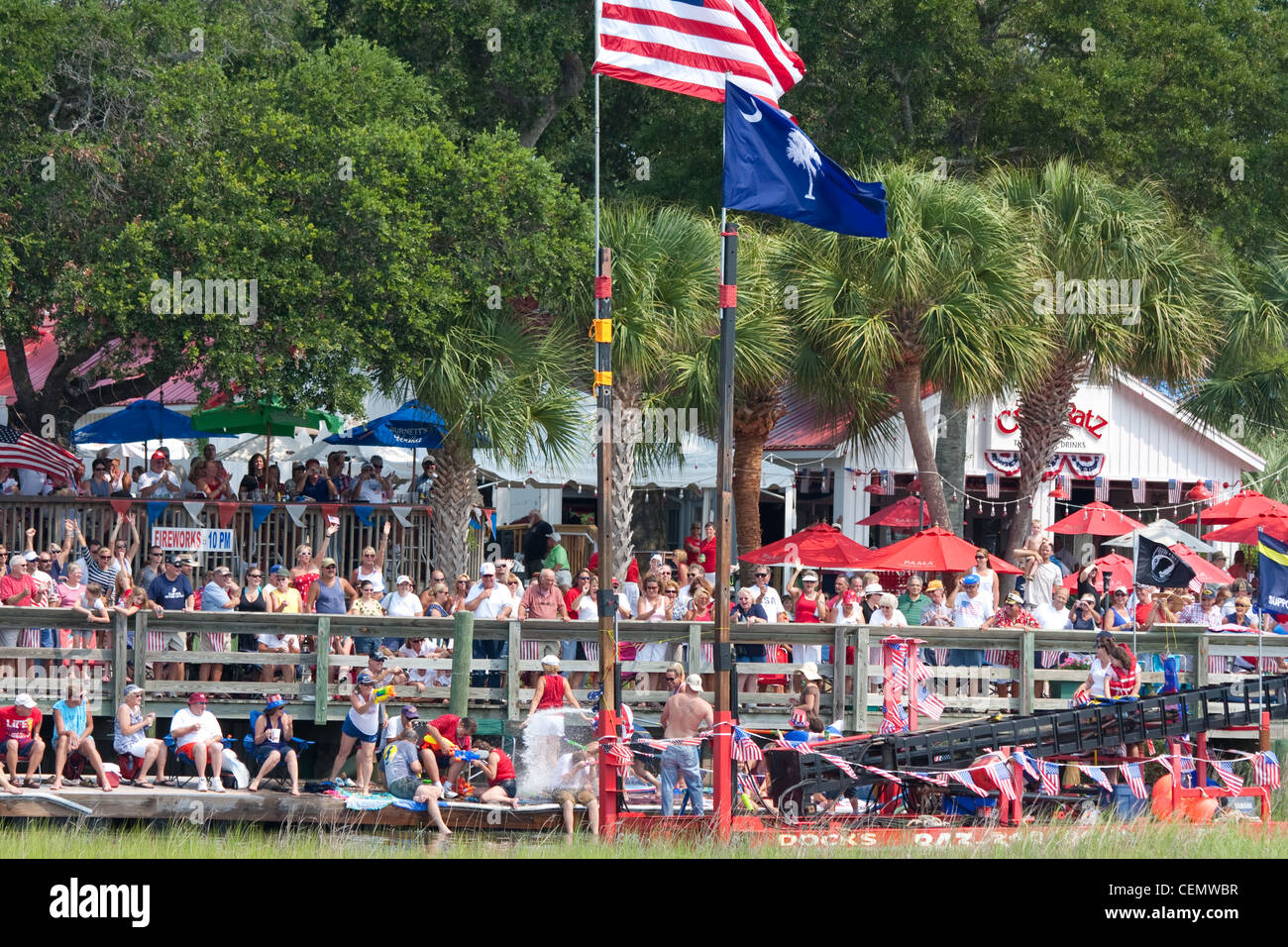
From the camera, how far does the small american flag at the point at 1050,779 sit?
625 inches

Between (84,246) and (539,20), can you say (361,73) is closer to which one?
(84,246)

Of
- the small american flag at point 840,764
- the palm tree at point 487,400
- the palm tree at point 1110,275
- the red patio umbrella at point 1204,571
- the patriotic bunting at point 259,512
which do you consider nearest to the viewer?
the small american flag at point 840,764

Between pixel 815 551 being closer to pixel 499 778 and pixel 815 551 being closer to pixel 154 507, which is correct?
pixel 499 778

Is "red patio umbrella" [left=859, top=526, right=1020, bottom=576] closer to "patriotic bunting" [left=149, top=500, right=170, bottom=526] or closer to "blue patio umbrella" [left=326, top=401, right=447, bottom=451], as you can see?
"blue patio umbrella" [left=326, top=401, right=447, bottom=451]

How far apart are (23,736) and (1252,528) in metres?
17.1

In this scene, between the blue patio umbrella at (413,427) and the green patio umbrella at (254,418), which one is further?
the green patio umbrella at (254,418)

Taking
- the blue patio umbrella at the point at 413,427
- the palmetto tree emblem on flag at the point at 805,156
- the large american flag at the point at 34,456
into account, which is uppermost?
the palmetto tree emblem on flag at the point at 805,156

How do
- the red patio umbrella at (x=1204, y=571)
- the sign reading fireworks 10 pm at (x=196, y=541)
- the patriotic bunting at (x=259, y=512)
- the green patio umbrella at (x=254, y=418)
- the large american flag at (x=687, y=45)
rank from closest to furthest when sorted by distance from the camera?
the large american flag at (x=687, y=45)
the sign reading fireworks 10 pm at (x=196, y=541)
the patriotic bunting at (x=259, y=512)
the red patio umbrella at (x=1204, y=571)
the green patio umbrella at (x=254, y=418)

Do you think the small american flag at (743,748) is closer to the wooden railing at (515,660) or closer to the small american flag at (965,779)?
the small american flag at (965,779)

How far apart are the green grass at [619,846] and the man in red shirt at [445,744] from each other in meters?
1.12

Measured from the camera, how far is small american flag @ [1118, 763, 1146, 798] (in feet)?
52.4

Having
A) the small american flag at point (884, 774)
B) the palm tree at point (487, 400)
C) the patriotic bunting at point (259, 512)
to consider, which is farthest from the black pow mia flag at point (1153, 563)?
the patriotic bunting at point (259, 512)

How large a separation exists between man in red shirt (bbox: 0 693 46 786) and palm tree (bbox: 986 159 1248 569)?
1447 centimetres

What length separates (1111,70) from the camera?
3300cm
